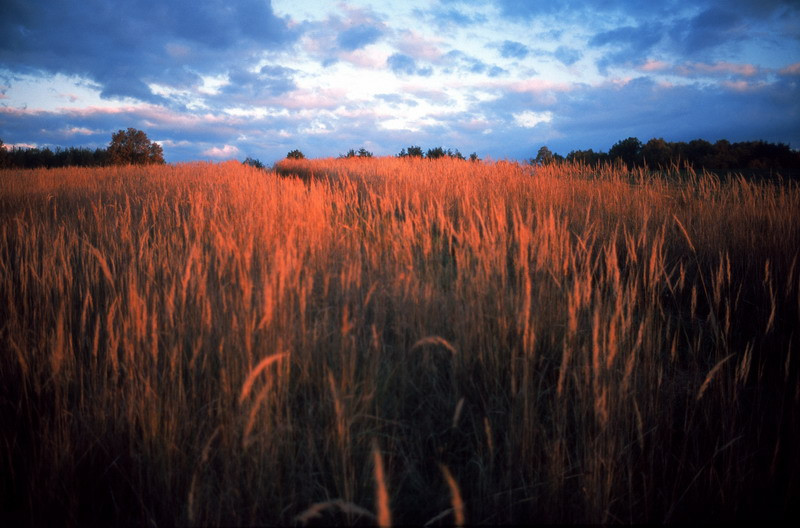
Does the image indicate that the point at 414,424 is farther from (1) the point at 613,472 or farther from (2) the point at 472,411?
(1) the point at 613,472

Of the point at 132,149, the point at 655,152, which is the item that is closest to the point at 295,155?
the point at 132,149

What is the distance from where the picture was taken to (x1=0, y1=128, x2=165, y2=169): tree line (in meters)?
20.5

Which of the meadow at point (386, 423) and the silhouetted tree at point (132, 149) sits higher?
the silhouetted tree at point (132, 149)

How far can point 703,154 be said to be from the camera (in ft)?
47.5

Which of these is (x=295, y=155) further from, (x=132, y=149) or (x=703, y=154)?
(x=703, y=154)

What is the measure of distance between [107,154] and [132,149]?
4.31 ft

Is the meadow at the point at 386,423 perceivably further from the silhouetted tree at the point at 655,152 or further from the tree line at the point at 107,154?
the tree line at the point at 107,154

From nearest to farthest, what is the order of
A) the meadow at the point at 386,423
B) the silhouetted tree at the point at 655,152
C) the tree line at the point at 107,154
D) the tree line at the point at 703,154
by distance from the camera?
the meadow at the point at 386,423, the tree line at the point at 703,154, the silhouetted tree at the point at 655,152, the tree line at the point at 107,154

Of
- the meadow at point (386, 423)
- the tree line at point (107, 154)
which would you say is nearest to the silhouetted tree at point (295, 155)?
the tree line at point (107, 154)

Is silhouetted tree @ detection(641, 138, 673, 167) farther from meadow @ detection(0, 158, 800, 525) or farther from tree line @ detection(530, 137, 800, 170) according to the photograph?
meadow @ detection(0, 158, 800, 525)

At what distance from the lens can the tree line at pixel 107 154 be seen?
20.5m

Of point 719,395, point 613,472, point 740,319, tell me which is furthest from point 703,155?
point 613,472

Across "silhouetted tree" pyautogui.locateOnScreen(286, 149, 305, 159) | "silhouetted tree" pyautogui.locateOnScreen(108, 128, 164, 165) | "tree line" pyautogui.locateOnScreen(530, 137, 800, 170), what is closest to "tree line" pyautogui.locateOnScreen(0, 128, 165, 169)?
"silhouetted tree" pyautogui.locateOnScreen(108, 128, 164, 165)

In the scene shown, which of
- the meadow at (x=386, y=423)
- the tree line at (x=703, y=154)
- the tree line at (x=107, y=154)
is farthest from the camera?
the tree line at (x=107, y=154)
